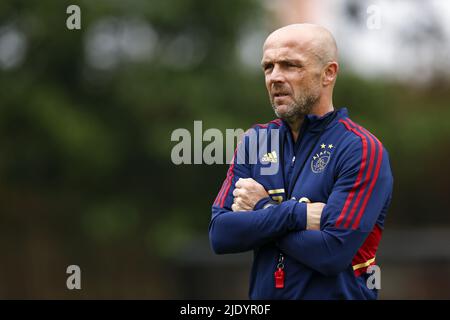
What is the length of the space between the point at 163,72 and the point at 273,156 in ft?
41.1

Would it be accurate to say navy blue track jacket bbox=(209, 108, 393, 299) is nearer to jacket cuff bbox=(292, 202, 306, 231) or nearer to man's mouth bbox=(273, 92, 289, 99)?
jacket cuff bbox=(292, 202, 306, 231)

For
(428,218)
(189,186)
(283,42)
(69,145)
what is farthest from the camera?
(428,218)

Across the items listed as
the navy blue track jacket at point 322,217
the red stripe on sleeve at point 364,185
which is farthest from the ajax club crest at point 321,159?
the red stripe on sleeve at point 364,185

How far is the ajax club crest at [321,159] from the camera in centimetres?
443

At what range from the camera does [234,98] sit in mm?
17109

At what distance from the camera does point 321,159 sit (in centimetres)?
445

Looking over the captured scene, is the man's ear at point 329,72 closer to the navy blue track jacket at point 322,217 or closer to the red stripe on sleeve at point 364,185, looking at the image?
the navy blue track jacket at point 322,217

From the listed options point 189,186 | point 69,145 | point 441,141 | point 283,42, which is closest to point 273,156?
point 283,42

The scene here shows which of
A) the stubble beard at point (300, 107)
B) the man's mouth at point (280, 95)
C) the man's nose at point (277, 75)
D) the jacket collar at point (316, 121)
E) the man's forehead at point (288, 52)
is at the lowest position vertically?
the jacket collar at point (316, 121)

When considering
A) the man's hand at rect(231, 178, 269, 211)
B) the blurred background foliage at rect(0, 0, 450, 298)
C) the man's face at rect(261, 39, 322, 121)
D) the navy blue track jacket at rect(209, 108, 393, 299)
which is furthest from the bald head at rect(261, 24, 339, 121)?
the blurred background foliage at rect(0, 0, 450, 298)

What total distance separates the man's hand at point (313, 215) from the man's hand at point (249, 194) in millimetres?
287

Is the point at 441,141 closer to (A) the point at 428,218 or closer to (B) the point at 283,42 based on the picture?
(A) the point at 428,218

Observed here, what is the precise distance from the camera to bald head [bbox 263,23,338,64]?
437cm

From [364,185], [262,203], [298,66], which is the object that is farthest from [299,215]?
[298,66]
